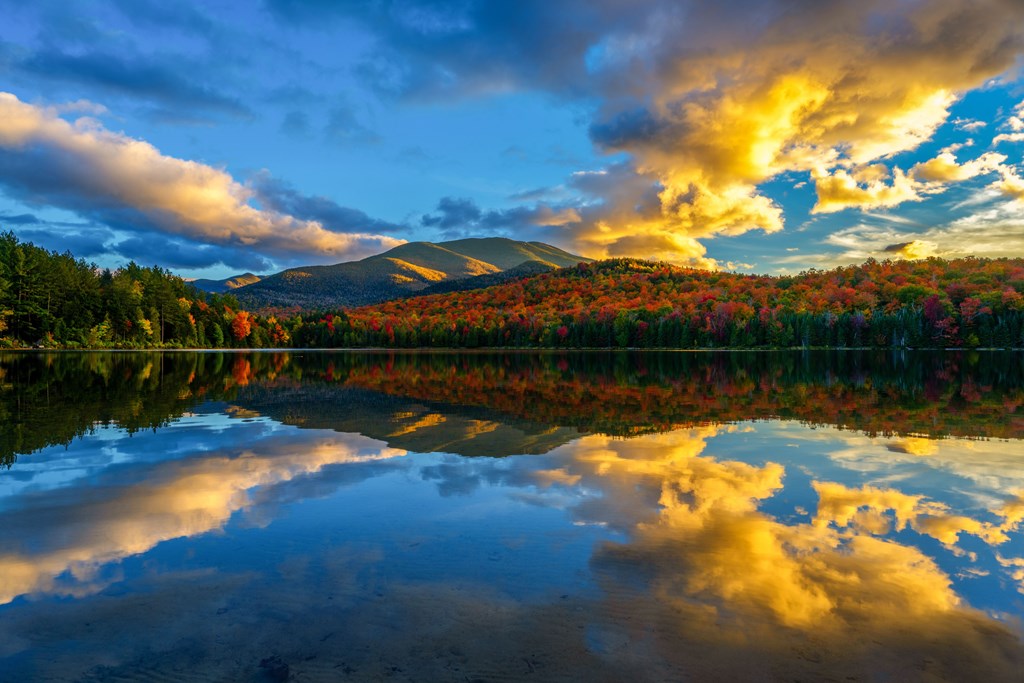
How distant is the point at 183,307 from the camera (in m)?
166

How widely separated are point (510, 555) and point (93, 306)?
505 ft

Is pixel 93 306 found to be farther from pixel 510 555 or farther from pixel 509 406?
pixel 510 555

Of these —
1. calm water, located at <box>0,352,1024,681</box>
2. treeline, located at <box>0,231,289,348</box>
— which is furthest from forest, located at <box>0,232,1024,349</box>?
calm water, located at <box>0,352,1024,681</box>

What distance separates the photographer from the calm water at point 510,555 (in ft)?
23.1

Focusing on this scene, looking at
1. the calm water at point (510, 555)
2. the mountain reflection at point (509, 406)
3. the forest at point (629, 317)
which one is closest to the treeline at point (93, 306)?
the forest at point (629, 317)

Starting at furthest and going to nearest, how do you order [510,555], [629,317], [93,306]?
1. [629,317]
2. [93,306]
3. [510,555]

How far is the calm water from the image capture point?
277 inches

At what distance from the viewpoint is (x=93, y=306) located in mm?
132125

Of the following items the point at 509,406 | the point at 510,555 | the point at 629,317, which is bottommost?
the point at 510,555

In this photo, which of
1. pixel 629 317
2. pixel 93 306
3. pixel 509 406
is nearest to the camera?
pixel 509 406

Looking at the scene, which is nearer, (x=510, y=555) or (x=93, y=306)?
(x=510, y=555)

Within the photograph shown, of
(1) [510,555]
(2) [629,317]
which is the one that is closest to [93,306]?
(2) [629,317]

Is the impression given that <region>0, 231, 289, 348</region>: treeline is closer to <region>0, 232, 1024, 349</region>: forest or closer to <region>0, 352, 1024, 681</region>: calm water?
<region>0, 232, 1024, 349</region>: forest

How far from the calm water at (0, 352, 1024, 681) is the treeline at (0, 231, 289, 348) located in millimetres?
121465
